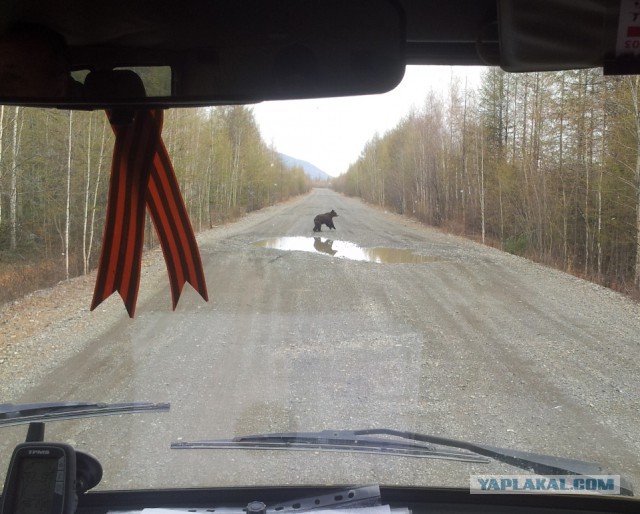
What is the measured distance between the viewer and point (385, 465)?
9.12ft

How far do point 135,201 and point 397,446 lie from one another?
1.62 meters

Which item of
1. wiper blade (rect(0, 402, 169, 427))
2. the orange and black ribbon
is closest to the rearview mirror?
the orange and black ribbon

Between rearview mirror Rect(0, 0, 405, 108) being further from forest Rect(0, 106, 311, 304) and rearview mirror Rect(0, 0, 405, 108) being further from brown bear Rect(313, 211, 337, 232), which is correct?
brown bear Rect(313, 211, 337, 232)

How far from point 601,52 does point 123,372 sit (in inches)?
A: 150

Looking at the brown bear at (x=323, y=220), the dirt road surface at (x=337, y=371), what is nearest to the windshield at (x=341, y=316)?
the dirt road surface at (x=337, y=371)

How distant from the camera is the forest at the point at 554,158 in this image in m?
5.33

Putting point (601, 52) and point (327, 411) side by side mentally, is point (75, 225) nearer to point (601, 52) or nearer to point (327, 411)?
point (327, 411)

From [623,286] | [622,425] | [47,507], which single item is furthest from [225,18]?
[623,286]

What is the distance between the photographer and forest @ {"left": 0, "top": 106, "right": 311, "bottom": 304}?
34.6 feet

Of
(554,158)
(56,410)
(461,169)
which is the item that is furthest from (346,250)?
(56,410)

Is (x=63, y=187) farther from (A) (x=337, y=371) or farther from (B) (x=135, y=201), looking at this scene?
(B) (x=135, y=201)

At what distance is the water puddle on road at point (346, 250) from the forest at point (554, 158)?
203cm

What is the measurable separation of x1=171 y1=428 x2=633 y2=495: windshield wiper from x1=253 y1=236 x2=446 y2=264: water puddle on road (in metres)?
8.67

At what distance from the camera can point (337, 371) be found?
4.84 meters
